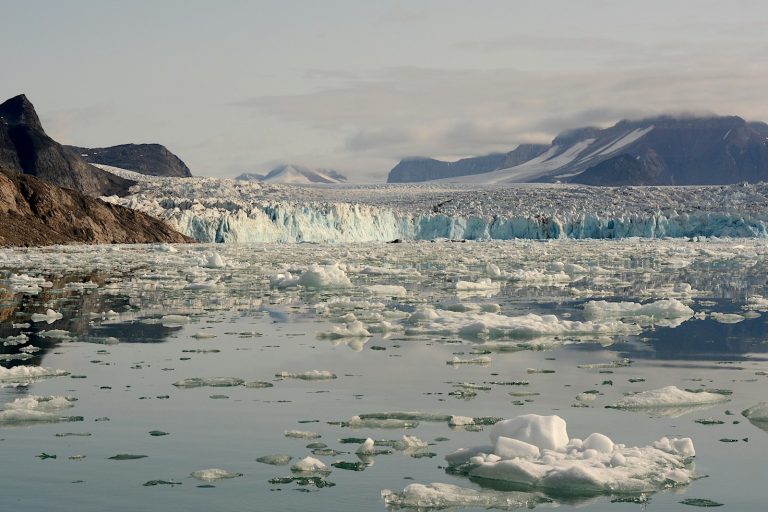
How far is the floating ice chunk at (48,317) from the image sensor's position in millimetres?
15016

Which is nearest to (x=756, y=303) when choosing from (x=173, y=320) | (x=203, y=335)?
(x=203, y=335)

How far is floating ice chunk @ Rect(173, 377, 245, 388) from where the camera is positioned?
31.3 ft

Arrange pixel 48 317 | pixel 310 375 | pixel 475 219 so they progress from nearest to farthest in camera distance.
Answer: pixel 310 375
pixel 48 317
pixel 475 219

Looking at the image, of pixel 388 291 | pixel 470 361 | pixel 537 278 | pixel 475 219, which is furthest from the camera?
pixel 475 219

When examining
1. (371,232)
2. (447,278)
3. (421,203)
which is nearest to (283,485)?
(447,278)

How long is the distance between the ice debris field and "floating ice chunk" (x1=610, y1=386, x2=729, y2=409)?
3 cm

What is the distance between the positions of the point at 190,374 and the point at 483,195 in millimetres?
79158

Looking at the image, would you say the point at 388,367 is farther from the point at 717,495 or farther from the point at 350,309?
the point at 350,309

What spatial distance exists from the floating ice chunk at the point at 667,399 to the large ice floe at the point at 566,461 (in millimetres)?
1551

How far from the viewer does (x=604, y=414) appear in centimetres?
819

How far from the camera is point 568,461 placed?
6.29 m

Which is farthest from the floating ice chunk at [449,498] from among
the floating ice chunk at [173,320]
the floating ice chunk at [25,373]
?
the floating ice chunk at [173,320]

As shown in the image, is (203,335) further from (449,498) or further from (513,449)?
(449,498)

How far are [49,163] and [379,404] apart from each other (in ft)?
297
